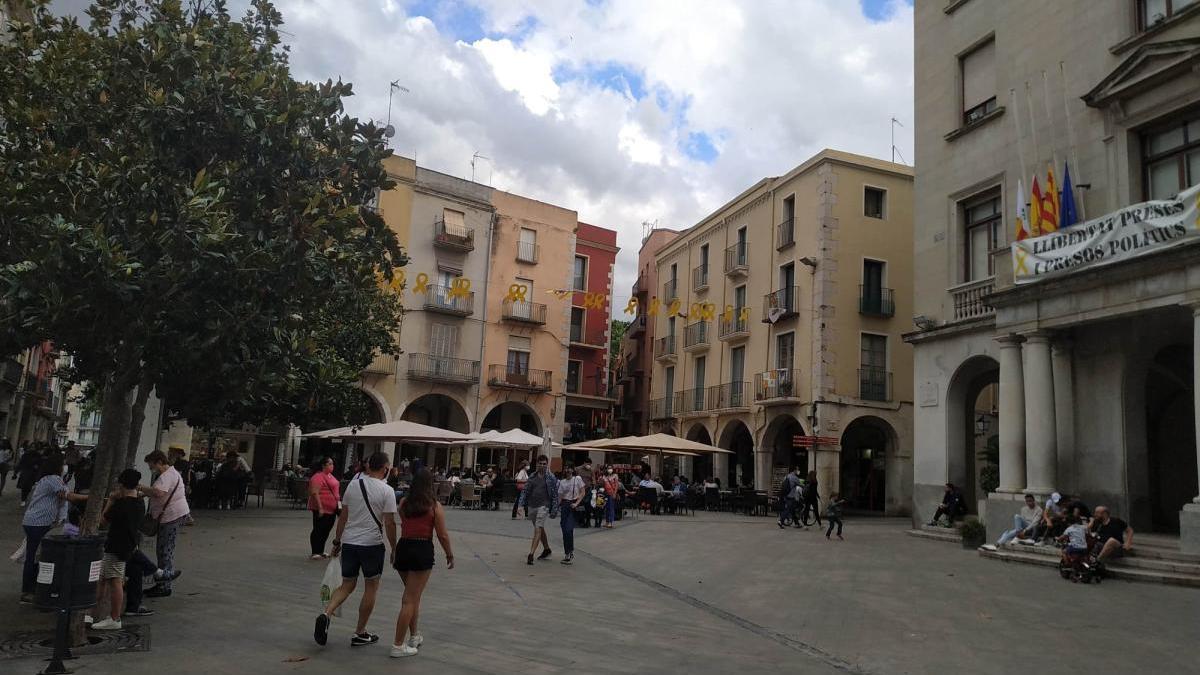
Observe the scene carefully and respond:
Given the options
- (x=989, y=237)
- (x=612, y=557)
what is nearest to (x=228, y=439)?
(x=612, y=557)

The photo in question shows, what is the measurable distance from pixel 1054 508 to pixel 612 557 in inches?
308

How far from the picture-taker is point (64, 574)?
6.23m

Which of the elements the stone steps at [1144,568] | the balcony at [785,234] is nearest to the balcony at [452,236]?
the balcony at [785,234]

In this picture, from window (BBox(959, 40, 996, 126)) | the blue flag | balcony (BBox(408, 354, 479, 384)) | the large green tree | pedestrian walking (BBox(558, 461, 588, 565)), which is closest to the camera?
the large green tree

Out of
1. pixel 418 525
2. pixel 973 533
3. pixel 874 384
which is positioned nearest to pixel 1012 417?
pixel 973 533

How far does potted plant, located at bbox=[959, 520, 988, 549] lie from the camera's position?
16422 millimetres

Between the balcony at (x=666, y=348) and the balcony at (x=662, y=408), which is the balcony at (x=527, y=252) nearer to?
the balcony at (x=666, y=348)

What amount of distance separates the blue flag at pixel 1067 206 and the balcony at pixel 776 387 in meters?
15.9

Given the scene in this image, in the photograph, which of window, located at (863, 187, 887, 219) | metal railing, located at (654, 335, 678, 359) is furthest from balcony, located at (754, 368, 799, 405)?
metal railing, located at (654, 335, 678, 359)

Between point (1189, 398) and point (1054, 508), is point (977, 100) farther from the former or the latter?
point (1054, 508)

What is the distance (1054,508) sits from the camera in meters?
14.6

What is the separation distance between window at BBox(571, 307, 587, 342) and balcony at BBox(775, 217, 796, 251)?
13.8 m

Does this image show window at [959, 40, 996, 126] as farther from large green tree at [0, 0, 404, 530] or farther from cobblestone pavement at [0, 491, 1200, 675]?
large green tree at [0, 0, 404, 530]

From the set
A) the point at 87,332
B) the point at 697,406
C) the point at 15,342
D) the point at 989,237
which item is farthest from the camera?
the point at 697,406
